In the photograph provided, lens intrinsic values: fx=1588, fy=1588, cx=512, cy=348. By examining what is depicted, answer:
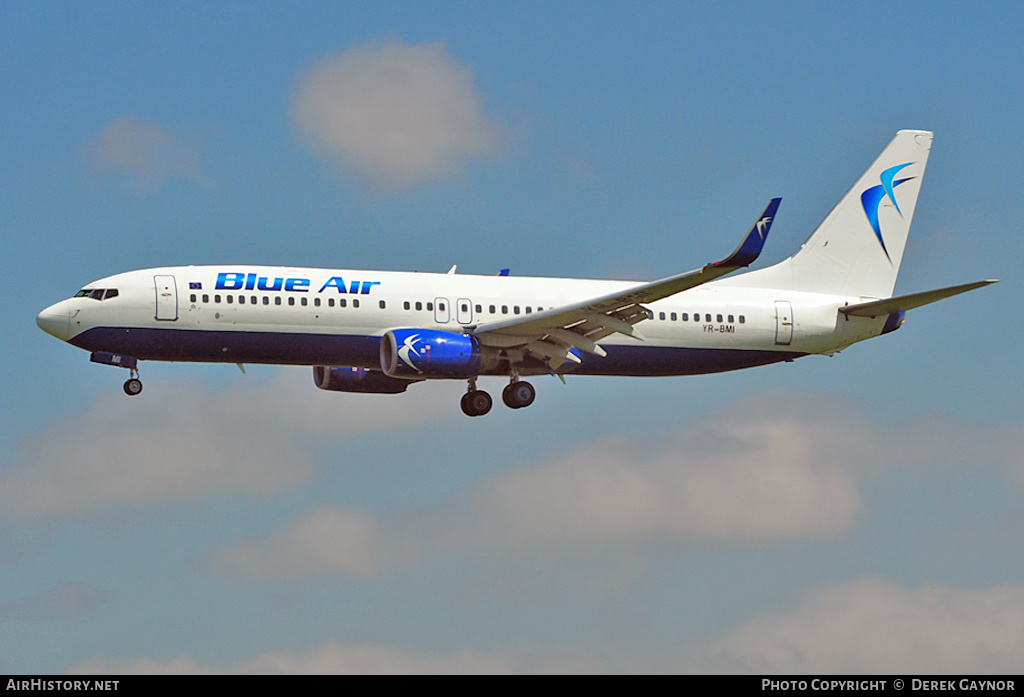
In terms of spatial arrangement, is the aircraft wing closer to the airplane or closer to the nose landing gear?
the airplane

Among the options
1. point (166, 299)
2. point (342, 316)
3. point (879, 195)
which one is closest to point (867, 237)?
point (879, 195)

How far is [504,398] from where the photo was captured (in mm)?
51906

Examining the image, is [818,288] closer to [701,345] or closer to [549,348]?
[701,345]

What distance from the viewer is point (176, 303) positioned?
158ft

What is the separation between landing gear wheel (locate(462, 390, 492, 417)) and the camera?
2048 inches

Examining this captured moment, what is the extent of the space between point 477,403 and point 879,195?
56.9 ft

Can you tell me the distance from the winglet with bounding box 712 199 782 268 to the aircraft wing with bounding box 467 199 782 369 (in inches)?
49.9

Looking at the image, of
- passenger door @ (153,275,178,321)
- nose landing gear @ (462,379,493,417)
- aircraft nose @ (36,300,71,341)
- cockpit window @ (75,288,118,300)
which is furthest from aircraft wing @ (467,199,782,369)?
aircraft nose @ (36,300,71,341)

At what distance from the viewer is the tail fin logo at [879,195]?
5769cm

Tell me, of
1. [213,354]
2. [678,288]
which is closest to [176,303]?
[213,354]

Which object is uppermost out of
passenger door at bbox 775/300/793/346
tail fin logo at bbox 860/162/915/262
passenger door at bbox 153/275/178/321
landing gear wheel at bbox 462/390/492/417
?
tail fin logo at bbox 860/162/915/262

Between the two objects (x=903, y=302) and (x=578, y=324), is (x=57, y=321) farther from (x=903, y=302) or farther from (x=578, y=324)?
(x=903, y=302)

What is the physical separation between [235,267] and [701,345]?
1569 centimetres
